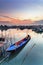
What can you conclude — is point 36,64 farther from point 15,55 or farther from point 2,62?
point 15,55

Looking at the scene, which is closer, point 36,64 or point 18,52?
point 36,64

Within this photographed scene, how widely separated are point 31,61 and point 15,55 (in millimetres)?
1517

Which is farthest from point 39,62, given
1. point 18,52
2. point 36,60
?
point 18,52

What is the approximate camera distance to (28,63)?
6820 millimetres

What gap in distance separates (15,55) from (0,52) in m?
1.29

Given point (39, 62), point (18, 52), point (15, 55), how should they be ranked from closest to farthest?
point (39, 62) < point (15, 55) < point (18, 52)

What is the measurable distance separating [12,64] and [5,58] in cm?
51

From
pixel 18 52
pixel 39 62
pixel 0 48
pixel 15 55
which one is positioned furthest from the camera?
pixel 18 52

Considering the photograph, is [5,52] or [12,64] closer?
[12,64]

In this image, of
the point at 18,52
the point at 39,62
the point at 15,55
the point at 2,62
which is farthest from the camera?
the point at 18,52

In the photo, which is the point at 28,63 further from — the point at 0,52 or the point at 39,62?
the point at 0,52

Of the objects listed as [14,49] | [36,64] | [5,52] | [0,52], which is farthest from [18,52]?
[36,64]

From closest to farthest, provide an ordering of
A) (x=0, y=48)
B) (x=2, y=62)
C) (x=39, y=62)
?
(x=2, y=62) → (x=39, y=62) → (x=0, y=48)

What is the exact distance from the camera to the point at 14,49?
8.55 meters
